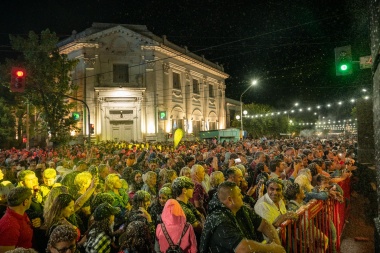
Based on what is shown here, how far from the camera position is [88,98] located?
101ft

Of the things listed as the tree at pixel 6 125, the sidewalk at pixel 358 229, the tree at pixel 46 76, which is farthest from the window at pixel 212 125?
the sidewalk at pixel 358 229

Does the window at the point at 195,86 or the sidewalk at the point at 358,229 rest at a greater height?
the window at the point at 195,86

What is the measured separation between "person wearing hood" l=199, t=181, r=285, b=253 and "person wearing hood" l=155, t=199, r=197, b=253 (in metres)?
0.70

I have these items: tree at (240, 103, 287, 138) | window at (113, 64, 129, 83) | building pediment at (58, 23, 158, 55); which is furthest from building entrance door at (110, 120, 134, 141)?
tree at (240, 103, 287, 138)

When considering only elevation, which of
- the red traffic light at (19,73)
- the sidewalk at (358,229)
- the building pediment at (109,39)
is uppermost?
the building pediment at (109,39)

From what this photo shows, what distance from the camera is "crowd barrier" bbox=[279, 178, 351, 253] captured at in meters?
3.86

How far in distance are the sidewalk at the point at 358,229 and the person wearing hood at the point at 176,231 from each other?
380 cm

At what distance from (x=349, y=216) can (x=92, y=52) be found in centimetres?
2738

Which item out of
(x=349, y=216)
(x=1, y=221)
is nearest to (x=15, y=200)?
(x=1, y=221)

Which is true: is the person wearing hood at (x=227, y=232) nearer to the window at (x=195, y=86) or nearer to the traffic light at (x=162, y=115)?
the traffic light at (x=162, y=115)

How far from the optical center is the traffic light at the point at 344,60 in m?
11.0

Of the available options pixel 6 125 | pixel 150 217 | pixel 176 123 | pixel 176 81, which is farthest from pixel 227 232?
pixel 176 81

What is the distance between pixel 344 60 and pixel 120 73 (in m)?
24.1

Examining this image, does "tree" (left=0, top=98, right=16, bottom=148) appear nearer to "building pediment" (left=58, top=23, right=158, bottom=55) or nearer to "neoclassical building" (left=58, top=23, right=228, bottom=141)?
"neoclassical building" (left=58, top=23, right=228, bottom=141)
